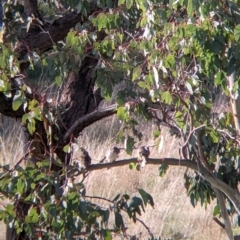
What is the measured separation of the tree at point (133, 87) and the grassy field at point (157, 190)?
2.21m

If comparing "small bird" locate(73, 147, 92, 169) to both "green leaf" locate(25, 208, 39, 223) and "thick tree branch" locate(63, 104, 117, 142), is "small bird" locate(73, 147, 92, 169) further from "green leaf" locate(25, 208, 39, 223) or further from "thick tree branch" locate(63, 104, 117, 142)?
"thick tree branch" locate(63, 104, 117, 142)

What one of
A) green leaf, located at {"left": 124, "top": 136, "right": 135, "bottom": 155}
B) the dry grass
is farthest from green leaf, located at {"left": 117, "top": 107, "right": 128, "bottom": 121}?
the dry grass

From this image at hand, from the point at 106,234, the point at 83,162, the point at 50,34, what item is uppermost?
the point at 50,34

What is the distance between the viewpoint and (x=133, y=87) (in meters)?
3.06

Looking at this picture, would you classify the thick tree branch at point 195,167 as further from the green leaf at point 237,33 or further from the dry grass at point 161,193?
the dry grass at point 161,193

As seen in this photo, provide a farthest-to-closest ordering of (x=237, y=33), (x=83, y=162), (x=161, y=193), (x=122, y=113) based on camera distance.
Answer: (x=161, y=193), (x=83, y=162), (x=122, y=113), (x=237, y=33)

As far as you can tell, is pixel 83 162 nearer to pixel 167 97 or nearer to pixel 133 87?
pixel 133 87

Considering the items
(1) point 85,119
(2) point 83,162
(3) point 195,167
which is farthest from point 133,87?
(1) point 85,119

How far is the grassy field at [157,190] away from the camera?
6.03 m

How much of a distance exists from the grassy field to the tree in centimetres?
221

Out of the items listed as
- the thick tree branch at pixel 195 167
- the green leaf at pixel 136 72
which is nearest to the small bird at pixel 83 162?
the thick tree branch at pixel 195 167

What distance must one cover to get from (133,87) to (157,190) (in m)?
3.98

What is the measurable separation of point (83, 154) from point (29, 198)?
31 centimetres

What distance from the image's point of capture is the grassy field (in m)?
6.03
